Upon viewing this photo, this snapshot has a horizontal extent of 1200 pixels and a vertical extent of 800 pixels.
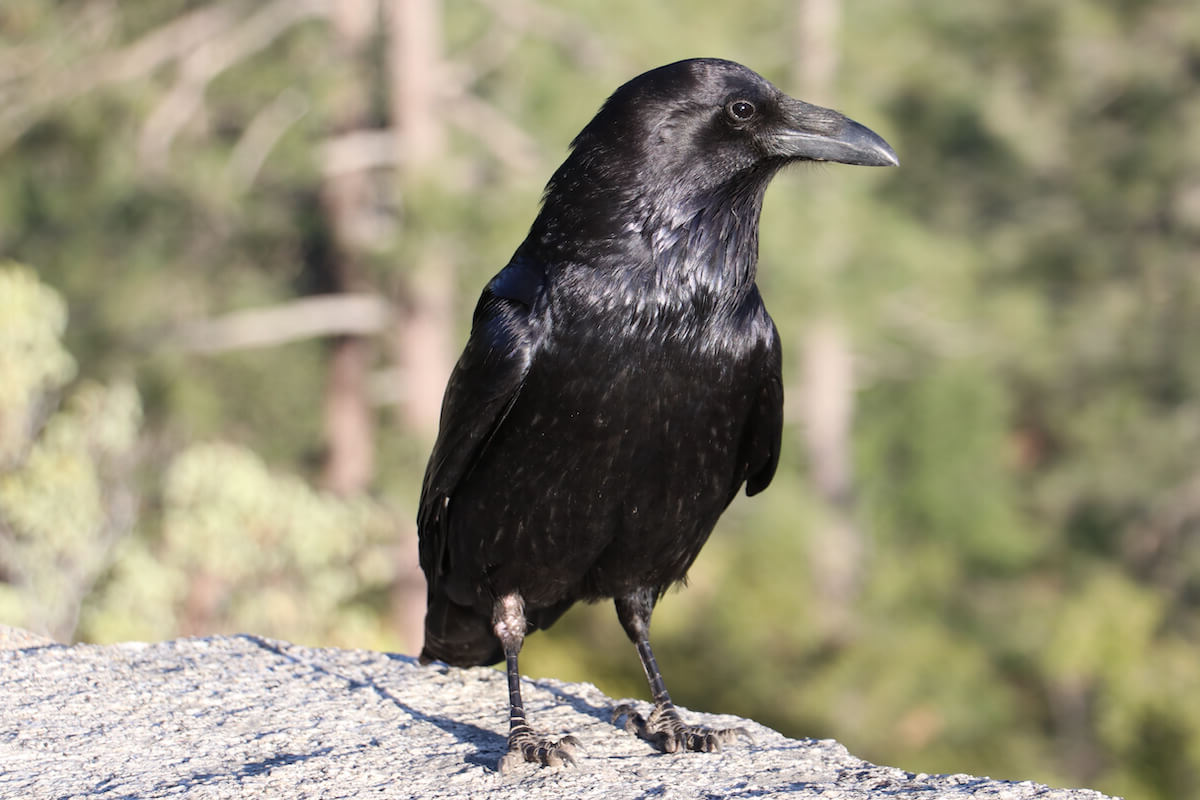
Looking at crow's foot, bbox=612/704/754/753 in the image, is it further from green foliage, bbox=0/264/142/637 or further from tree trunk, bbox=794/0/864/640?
tree trunk, bbox=794/0/864/640

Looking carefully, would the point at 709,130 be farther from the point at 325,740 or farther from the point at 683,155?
the point at 325,740

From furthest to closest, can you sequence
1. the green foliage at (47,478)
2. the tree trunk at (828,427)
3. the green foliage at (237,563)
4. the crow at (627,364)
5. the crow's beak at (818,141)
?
the tree trunk at (828,427) → the green foliage at (237,563) → the green foliage at (47,478) → the crow's beak at (818,141) → the crow at (627,364)

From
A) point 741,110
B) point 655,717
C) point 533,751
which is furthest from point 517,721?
point 741,110

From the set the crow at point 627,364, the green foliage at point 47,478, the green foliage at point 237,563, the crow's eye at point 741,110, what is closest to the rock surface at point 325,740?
the crow at point 627,364

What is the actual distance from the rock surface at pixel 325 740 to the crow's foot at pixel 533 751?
2 cm

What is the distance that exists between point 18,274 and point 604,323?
7897mm

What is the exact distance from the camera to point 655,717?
3492 millimetres

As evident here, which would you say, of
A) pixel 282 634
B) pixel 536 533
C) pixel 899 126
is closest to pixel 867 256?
pixel 899 126

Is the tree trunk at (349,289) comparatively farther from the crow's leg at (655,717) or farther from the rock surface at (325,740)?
the crow's leg at (655,717)

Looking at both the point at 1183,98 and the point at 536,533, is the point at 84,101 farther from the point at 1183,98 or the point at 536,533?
the point at 1183,98

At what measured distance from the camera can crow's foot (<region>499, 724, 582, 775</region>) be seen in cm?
316

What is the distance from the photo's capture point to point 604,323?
3145 millimetres

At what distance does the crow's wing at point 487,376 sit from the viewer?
10.6 ft

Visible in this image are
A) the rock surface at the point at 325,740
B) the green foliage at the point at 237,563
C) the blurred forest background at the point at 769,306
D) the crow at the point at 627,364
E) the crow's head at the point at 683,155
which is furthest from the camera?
the blurred forest background at the point at 769,306
